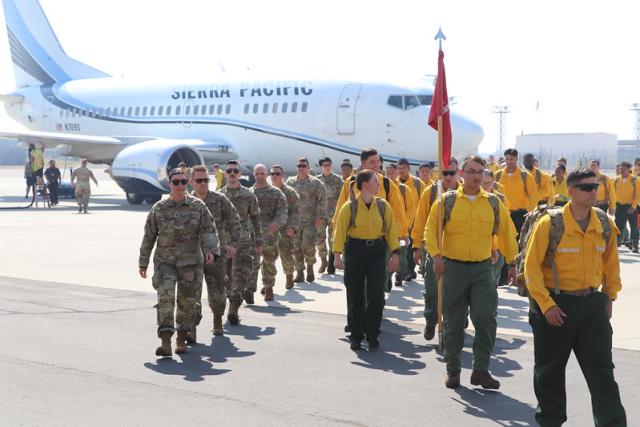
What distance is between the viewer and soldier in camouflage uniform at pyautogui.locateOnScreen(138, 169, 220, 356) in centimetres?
910

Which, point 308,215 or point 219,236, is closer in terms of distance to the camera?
point 219,236

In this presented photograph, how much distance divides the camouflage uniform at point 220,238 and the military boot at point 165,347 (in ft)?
3.63

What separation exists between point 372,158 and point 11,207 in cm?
2225

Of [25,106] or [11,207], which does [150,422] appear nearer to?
[11,207]

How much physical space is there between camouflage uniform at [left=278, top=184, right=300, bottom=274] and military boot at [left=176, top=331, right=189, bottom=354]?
426 cm

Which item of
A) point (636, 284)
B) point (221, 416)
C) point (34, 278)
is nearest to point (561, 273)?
point (221, 416)

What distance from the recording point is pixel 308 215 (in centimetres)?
1484

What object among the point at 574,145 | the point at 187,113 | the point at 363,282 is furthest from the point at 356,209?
the point at 574,145

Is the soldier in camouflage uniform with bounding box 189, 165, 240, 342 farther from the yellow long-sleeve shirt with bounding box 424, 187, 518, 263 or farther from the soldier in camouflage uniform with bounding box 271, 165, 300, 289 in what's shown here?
the soldier in camouflage uniform with bounding box 271, 165, 300, 289

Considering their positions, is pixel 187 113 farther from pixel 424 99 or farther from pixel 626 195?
pixel 626 195

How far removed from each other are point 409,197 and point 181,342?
17.5ft

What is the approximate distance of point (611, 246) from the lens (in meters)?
6.29

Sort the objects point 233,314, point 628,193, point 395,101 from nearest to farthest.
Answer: point 233,314, point 628,193, point 395,101

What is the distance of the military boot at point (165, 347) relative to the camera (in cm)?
885
